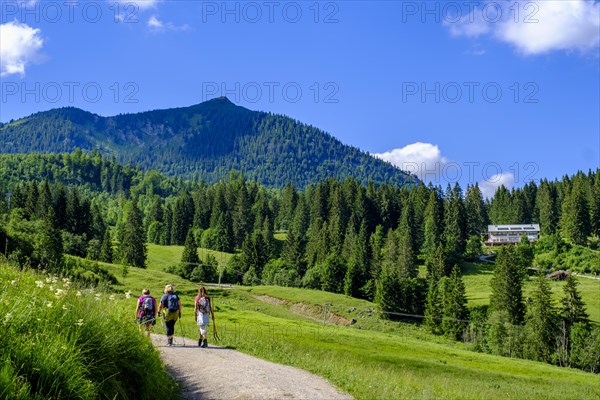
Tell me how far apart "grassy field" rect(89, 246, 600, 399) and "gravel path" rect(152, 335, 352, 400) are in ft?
4.25

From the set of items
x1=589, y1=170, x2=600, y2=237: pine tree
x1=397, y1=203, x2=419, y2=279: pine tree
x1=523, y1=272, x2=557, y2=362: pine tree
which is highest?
x1=589, y1=170, x2=600, y2=237: pine tree

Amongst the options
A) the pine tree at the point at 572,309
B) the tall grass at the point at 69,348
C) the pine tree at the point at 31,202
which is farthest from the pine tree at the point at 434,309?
the pine tree at the point at 31,202

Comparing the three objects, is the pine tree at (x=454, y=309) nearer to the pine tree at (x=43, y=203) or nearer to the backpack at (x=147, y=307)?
the backpack at (x=147, y=307)

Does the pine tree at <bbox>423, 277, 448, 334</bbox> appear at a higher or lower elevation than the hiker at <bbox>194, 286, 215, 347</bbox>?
lower

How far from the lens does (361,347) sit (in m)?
49.3

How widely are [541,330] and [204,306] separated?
8234cm

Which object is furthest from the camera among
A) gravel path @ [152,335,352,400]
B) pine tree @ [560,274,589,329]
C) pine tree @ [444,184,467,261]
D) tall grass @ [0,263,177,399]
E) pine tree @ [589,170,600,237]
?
pine tree @ [589,170,600,237]

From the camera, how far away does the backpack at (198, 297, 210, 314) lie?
25141 millimetres

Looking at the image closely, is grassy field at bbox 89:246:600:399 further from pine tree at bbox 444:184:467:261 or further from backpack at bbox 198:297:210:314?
pine tree at bbox 444:184:467:261

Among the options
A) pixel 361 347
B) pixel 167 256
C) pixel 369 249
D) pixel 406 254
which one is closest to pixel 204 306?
pixel 361 347

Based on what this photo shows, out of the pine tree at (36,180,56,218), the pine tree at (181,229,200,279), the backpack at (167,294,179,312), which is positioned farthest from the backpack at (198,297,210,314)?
the pine tree at (36,180,56,218)

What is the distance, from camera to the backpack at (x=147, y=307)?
73.9 ft

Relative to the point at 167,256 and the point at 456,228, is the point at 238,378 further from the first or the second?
the point at 456,228

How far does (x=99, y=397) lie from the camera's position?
10.4 m
